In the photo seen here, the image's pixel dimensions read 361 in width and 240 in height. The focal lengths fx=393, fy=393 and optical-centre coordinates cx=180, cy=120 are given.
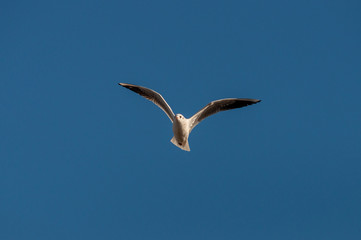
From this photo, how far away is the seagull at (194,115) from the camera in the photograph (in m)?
14.4

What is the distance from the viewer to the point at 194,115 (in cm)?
1486

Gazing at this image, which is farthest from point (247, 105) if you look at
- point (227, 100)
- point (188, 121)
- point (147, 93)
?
point (147, 93)

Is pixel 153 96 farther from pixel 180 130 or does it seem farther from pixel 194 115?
pixel 180 130

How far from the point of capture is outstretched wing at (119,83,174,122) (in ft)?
49.4

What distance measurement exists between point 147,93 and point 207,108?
2.49 m

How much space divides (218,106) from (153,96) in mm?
2571

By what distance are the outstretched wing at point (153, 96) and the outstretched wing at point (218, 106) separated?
947mm

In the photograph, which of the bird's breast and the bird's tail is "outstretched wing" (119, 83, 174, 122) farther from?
the bird's breast

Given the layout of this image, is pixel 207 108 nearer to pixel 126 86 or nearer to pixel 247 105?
pixel 247 105

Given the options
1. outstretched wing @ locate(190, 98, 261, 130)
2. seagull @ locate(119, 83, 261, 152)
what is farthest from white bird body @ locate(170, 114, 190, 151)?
outstretched wing @ locate(190, 98, 261, 130)

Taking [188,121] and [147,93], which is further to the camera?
[147,93]

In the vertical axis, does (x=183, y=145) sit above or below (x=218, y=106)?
below

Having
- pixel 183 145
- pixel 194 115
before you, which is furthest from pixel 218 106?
pixel 183 145

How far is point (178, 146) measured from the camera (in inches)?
585
